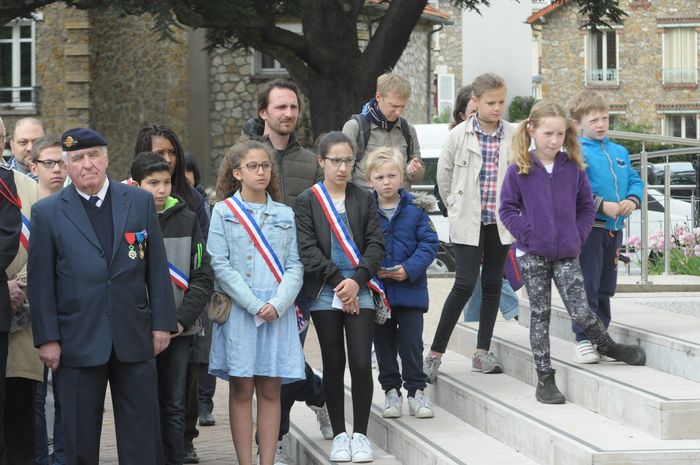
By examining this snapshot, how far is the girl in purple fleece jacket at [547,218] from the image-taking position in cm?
709

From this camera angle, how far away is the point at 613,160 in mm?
7719

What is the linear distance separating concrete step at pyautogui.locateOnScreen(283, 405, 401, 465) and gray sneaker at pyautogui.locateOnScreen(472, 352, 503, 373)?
3.09ft

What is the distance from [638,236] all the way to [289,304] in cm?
769

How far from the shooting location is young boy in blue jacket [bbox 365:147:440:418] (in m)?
7.14

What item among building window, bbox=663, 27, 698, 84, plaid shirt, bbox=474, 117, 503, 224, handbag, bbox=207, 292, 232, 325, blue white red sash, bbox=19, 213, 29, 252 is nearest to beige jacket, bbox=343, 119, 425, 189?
plaid shirt, bbox=474, 117, 503, 224

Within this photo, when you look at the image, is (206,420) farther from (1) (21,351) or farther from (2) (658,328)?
(2) (658,328)

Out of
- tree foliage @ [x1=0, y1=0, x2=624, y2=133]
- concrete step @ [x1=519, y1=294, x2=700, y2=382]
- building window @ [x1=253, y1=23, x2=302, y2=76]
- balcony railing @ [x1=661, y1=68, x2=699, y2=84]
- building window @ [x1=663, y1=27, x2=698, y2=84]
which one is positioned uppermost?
building window @ [x1=663, y1=27, x2=698, y2=84]

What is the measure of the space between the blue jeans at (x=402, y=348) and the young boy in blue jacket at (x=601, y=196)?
964 millimetres

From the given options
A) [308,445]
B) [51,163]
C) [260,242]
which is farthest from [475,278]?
[51,163]

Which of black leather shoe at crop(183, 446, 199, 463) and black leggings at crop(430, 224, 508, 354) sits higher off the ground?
black leggings at crop(430, 224, 508, 354)

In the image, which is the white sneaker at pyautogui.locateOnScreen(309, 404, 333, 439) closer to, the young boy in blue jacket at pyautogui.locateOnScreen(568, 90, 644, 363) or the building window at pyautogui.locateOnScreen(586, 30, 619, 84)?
the young boy in blue jacket at pyautogui.locateOnScreen(568, 90, 644, 363)

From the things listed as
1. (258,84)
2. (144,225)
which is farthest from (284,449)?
(258,84)

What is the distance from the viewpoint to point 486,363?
8148 millimetres

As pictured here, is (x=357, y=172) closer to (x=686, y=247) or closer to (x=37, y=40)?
(x=686, y=247)
